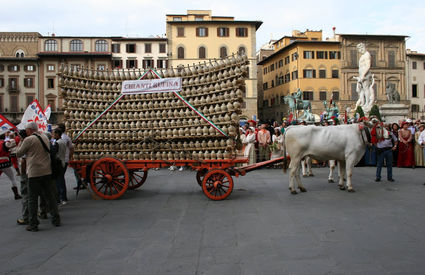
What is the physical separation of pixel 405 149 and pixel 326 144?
7604 mm

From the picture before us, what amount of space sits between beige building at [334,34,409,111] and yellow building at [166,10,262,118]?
1439cm

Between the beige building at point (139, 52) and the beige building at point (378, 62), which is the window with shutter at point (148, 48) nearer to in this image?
the beige building at point (139, 52)

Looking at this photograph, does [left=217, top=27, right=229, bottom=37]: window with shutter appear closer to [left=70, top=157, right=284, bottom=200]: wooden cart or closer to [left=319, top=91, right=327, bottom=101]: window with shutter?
[left=319, top=91, right=327, bottom=101]: window with shutter

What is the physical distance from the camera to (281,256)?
16.5 feet

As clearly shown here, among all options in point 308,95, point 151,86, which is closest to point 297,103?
point 308,95

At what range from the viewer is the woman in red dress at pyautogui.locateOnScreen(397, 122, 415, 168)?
587 inches

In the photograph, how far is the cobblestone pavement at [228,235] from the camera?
4.77 m

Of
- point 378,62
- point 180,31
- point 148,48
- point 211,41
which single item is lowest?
point 378,62

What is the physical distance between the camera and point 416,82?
58.8m

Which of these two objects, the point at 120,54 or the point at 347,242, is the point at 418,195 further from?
the point at 120,54

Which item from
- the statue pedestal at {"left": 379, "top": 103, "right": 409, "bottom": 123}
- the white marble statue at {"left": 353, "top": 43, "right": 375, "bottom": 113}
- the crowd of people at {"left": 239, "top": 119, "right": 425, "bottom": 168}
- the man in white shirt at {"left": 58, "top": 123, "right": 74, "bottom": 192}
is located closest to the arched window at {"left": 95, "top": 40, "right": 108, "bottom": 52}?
the white marble statue at {"left": 353, "top": 43, "right": 375, "bottom": 113}

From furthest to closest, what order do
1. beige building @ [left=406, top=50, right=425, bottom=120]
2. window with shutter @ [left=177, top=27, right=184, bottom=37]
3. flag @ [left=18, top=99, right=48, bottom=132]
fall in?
beige building @ [left=406, top=50, right=425, bottom=120]
window with shutter @ [left=177, top=27, right=184, bottom=37]
flag @ [left=18, top=99, right=48, bottom=132]

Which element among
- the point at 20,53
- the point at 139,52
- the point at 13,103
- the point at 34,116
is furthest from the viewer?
the point at 20,53

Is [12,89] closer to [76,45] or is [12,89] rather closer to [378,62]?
[76,45]
